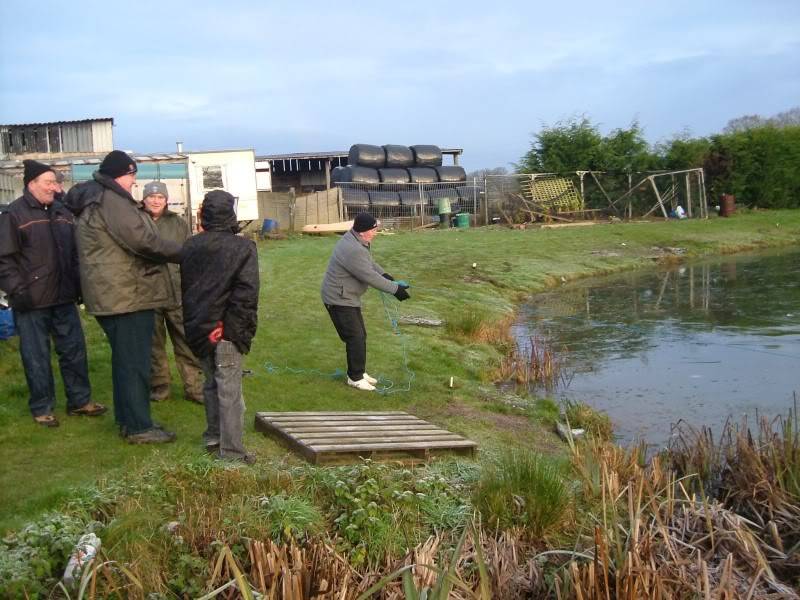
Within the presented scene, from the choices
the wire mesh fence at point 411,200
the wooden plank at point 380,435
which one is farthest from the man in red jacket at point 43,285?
the wire mesh fence at point 411,200

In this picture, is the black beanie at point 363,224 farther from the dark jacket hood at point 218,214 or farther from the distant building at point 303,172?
the distant building at point 303,172

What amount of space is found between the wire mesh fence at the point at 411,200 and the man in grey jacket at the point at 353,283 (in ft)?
74.2

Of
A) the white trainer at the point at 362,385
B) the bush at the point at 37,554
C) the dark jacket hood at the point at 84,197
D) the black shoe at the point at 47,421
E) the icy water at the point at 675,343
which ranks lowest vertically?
the icy water at the point at 675,343

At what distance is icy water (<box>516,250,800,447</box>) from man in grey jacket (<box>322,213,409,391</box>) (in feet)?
9.20

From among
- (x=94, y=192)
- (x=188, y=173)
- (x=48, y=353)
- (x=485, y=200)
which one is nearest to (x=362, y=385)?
(x=48, y=353)

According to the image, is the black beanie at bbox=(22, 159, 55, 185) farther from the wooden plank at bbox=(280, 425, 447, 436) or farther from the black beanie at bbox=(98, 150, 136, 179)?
the wooden plank at bbox=(280, 425, 447, 436)

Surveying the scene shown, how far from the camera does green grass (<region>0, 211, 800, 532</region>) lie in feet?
22.5

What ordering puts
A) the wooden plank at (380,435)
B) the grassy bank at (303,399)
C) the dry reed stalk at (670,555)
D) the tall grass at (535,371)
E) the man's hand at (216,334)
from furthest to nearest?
the tall grass at (535,371)
the wooden plank at (380,435)
the man's hand at (216,334)
the grassy bank at (303,399)
the dry reed stalk at (670,555)

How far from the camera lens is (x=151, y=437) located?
732 centimetres

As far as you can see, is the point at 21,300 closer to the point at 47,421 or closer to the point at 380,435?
the point at 47,421

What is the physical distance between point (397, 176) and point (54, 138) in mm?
12589

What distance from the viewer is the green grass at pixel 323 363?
687 centimetres

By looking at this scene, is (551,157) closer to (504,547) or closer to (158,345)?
(158,345)

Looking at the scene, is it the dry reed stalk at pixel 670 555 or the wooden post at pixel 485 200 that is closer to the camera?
the dry reed stalk at pixel 670 555
